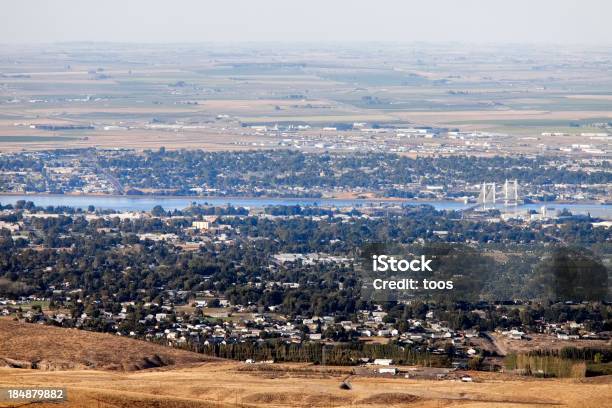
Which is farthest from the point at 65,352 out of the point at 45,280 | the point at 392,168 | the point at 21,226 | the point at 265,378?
the point at 392,168

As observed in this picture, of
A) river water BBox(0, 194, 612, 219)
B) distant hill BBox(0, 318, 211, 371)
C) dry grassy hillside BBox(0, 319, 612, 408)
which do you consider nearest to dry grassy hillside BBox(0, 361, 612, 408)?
dry grassy hillside BBox(0, 319, 612, 408)

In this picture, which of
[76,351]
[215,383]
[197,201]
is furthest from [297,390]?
[197,201]

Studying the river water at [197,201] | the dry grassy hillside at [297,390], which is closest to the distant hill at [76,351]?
the dry grassy hillside at [297,390]

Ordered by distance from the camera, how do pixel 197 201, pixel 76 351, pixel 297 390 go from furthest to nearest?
pixel 197 201 → pixel 76 351 → pixel 297 390

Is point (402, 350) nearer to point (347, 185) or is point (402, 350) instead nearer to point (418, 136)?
point (347, 185)

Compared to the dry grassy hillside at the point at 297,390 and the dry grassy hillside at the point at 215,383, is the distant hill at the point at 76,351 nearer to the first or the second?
the dry grassy hillside at the point at 215,383

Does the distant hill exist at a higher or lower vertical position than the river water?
higher

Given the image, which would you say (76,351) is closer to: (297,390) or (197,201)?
(297,390)

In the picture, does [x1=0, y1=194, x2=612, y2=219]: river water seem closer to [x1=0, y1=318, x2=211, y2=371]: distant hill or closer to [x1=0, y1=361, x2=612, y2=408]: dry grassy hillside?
[x1=0, y1=318, x2=211, y2=371]: distant hill
